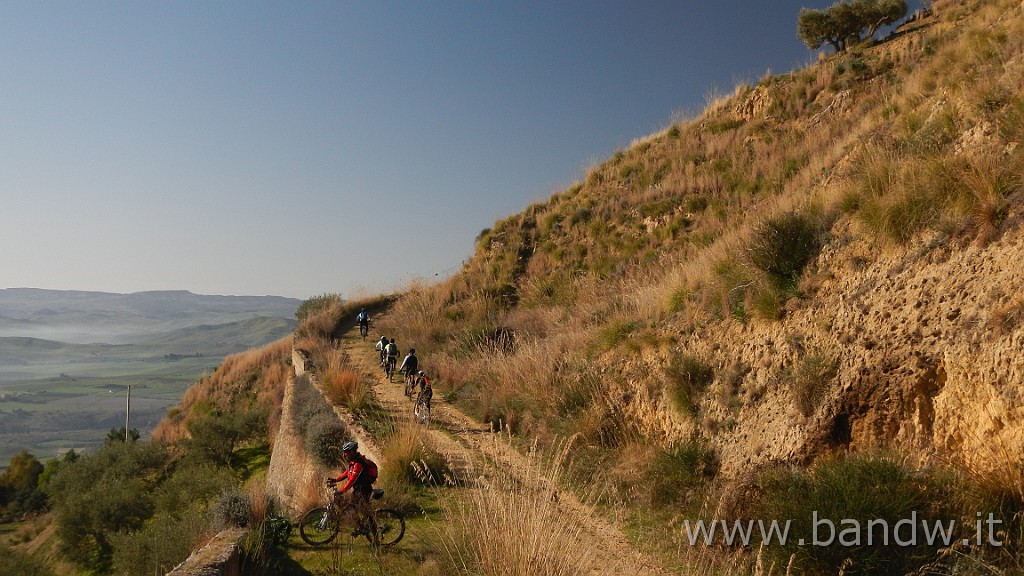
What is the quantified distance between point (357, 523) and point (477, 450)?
3617mm

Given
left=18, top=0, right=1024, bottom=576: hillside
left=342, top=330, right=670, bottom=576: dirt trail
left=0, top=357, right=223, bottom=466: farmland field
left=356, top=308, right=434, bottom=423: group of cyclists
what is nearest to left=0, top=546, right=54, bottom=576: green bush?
left=18, top=0, right=1024, bottom=576: hillside

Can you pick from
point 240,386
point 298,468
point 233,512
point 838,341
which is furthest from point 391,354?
point 240,386

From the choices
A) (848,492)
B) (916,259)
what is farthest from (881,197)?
(848,492)

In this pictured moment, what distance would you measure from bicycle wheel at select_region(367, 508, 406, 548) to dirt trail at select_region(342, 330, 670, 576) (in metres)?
1.15

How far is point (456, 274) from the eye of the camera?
92.6 feet

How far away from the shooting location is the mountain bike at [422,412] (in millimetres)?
11617

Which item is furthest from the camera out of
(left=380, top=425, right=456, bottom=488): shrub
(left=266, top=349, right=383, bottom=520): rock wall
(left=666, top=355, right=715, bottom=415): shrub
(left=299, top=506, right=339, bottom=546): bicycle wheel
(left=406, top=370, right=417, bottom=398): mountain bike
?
(left=406, top=370, right=417, bottom=398): mountain bike

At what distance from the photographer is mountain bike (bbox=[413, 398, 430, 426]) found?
38.1ft

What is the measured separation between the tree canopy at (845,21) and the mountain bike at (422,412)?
2413cm

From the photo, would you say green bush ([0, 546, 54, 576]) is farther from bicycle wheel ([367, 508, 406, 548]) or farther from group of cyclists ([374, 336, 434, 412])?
bicycle wheel ([367, 508, 406, 548])

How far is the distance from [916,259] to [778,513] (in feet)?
10.5

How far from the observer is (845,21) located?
24422 millimetres

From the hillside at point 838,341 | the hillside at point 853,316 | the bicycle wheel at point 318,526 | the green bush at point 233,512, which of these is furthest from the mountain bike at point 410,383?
the bicycle wheel at point 318,526

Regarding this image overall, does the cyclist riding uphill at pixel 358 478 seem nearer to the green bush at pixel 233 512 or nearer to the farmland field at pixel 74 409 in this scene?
the green bush at pixel 233 512
